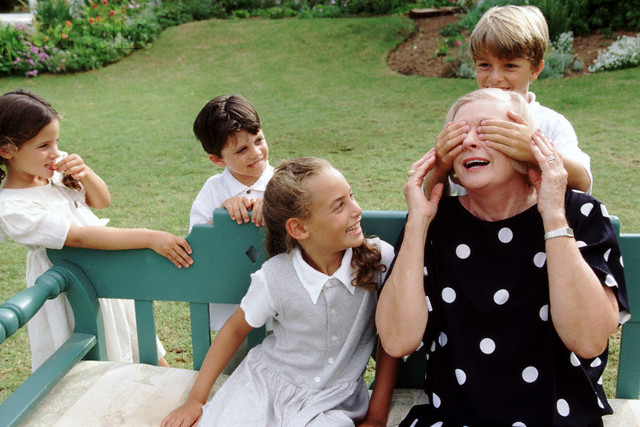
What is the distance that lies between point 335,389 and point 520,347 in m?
0.66

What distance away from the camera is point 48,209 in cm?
260

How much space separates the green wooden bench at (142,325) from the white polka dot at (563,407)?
16.4 inches

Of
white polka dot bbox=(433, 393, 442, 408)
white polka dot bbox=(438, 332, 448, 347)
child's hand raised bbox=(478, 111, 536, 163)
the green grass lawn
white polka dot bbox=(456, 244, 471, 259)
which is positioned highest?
child's hand raised bbox=(478, 111, 536, 163)

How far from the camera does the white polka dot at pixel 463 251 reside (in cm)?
196

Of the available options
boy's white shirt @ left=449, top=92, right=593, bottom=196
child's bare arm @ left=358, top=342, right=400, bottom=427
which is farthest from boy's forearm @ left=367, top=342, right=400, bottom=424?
boy's white shirt @ left=449, top=92, right=593, bottom=196

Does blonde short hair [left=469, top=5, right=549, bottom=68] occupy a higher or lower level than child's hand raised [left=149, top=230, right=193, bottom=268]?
higher

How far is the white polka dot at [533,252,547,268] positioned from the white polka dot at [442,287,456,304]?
10.7 inches

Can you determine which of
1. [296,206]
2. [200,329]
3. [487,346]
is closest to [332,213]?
[296,206]

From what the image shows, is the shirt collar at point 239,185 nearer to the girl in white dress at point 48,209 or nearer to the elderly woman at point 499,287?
the girl in white dress at point 48,209

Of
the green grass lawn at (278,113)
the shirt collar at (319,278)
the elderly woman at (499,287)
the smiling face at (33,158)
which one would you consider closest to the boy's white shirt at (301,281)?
the shirt collar at (319,278)

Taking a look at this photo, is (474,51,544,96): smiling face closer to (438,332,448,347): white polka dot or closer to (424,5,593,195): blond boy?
(424,5,593,195): blond boy

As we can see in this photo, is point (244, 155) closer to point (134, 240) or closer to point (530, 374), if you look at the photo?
point (134, 240)

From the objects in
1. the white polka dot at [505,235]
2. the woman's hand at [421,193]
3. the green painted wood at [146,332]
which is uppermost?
the woman's hand at [421,193]

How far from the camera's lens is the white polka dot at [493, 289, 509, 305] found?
1899mm
